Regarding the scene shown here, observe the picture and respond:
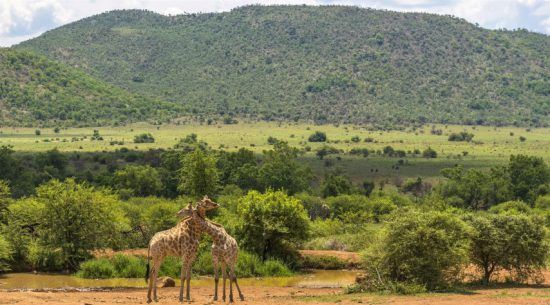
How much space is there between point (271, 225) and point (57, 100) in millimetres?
124027

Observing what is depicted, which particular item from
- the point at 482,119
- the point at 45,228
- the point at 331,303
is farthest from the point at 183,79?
the point at 331,303

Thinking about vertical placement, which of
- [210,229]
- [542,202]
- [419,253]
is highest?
[210,229]

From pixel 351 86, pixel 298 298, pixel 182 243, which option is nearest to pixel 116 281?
pixel 298 298

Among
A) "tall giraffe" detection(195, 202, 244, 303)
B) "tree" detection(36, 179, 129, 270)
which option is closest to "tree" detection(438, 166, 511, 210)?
"tree" detection(36, 179, 129, 270)

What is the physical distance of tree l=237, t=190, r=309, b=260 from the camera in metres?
41.8

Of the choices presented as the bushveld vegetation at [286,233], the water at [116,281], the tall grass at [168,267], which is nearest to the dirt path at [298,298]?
the bushveld vegetation at [286,233]

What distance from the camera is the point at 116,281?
3700cm

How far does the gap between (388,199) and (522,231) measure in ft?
115

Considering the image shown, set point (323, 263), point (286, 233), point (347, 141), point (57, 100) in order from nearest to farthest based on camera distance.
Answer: point (286, 233) < point (323, 263) < point (347, 141) < point (57, 100)

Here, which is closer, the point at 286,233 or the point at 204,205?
the point at 204,205

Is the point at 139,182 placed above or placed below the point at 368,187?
above

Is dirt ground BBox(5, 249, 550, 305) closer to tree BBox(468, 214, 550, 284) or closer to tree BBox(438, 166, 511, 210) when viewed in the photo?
tree BBox(468, 214, 550, 284)

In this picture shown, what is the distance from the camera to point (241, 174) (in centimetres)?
7638

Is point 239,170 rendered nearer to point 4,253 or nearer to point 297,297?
point 4,253
